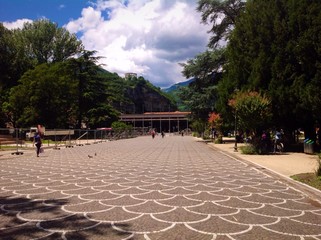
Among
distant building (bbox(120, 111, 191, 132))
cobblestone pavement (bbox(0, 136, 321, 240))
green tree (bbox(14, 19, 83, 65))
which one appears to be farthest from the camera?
distant building (bbox(120, 111, 191, 132))

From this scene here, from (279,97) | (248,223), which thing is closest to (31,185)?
(248,223)

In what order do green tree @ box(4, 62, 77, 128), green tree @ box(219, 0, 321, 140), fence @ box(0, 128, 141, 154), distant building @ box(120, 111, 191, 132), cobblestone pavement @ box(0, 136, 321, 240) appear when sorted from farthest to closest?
distant building @ box(120, 111, 191, 132), green tree @ box(4, 62, 77, 128), fence @ box(0, 128, 141, 154), green tree @ box(219, 0, 321, 140), cobblestone pavement @ box(0, 136, 321, 240)

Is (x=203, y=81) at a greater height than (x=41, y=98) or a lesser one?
Result: greater

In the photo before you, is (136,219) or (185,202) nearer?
(136,219)

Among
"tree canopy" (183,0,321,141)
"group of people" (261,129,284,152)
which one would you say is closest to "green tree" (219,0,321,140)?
"tree canopy" (183,0,321,141)

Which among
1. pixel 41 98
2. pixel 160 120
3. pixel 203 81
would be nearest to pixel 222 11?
pixel 203 81

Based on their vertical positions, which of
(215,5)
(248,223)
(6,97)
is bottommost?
(248,223)

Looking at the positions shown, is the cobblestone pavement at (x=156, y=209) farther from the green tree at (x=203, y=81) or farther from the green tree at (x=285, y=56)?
the green tree at (x=203, y=81)

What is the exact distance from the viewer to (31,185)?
1066cm

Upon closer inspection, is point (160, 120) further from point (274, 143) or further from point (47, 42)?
point (274, 143)

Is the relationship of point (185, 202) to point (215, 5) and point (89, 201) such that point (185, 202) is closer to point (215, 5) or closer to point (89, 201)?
point (89, 201)

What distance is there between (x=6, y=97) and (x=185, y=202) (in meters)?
52.8

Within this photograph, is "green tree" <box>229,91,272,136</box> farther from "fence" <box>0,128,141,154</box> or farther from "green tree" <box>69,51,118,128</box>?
"green tree" <box>69,51,118,128</box>

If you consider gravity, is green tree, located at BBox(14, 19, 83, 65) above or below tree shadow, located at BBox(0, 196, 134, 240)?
above
